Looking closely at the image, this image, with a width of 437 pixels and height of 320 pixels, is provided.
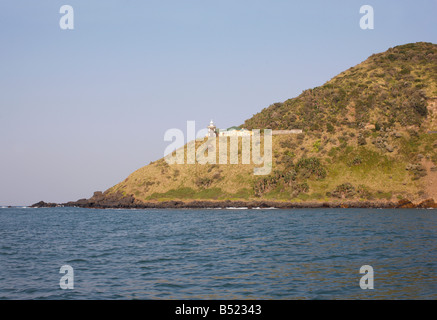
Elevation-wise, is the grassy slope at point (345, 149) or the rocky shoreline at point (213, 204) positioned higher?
the grassy slope at point (345, 149)

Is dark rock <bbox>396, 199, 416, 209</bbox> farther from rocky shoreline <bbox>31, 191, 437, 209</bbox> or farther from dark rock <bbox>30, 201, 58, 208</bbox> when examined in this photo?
dark rock <bbox>30, 201, 58, 208</bbox>

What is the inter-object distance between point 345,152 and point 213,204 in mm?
43068

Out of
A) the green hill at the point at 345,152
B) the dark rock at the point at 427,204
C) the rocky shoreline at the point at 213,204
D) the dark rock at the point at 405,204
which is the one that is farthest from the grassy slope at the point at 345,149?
the rocky shoreline at the point at 213,204

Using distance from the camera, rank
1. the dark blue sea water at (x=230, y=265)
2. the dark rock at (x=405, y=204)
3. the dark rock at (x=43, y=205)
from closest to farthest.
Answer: the dark blue sea water at (x=230, y=265) < the dark rock at (x=405, y=204) < the dark rock at (x=43, y=205)

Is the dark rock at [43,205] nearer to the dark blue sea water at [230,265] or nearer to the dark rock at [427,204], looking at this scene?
the dark blue sea water at [230,265]

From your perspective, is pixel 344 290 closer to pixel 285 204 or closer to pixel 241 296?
pixel 241 296

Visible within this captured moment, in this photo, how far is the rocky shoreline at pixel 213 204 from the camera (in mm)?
100137

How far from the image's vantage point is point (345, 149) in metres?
126

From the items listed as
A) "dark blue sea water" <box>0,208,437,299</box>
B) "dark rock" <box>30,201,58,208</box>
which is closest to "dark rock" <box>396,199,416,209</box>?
"dark blue sea water" <box>0,208,437,299</box>

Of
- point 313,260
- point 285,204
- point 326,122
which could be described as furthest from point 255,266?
point 326,122

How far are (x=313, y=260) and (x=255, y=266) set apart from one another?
458cm

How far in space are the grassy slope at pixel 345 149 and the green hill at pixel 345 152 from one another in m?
0.28

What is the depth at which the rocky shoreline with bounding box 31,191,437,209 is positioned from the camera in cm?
10014

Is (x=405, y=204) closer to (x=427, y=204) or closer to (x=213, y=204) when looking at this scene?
(x=427, y=204)
